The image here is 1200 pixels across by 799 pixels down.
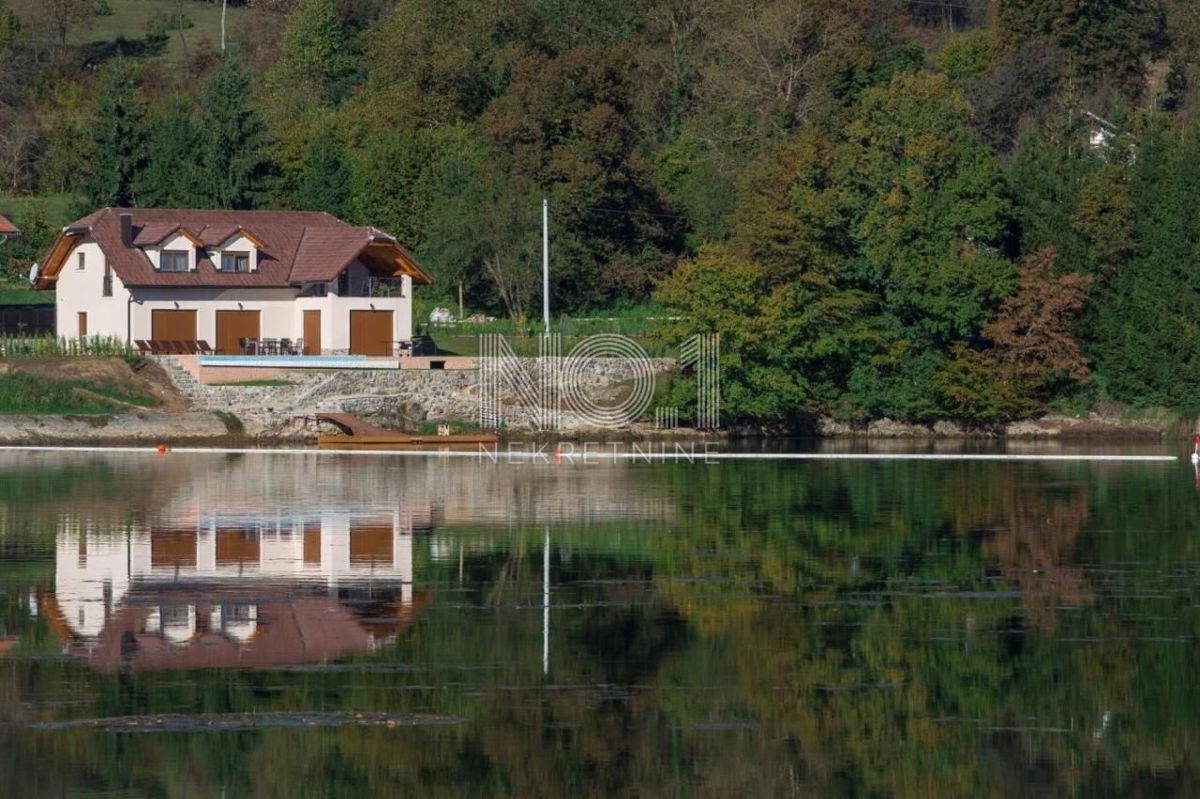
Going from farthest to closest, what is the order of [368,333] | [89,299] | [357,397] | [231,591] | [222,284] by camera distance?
[368,333] → [222,284] → [89,299] → [357,397] → [231,591]

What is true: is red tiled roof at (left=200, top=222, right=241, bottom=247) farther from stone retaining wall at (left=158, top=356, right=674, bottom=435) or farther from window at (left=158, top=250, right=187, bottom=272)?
stone retaining wall at (left=158, top=356, right=674, bottom=435)

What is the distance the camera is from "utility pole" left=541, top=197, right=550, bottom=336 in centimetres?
7036

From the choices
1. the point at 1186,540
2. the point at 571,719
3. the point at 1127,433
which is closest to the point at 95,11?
the point at 1127,433

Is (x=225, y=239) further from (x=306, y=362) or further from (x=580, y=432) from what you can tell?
(x=580, y=432)

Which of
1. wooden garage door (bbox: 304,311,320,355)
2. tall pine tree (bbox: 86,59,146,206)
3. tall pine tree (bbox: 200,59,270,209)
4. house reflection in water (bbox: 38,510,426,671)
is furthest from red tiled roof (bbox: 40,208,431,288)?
house reflection in water (bbox: 38,510,426,671)

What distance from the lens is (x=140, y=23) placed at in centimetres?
14038

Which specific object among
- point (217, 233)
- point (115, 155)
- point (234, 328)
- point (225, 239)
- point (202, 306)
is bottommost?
point (234, 328)

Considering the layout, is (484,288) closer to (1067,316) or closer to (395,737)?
(1067,316)

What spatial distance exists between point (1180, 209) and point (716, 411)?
59.3 ft

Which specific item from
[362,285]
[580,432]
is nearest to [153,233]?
[362,285]

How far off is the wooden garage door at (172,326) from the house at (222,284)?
0.11ft

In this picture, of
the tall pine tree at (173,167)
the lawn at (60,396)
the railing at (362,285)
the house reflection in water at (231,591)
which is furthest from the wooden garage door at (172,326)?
the house reflection in water at (231,591)

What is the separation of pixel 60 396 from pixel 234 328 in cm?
987

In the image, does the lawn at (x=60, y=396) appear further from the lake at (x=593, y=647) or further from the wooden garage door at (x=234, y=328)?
the lake at (x=593, y=647)
